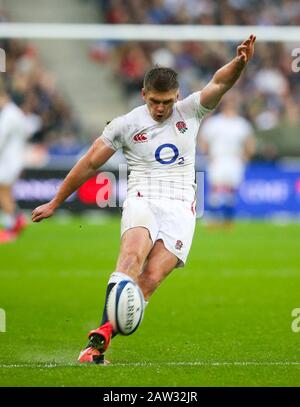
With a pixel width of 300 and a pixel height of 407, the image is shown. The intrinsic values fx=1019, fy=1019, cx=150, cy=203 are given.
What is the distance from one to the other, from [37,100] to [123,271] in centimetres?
1578

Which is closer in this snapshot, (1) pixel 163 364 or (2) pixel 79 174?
(1) pixel 163 364

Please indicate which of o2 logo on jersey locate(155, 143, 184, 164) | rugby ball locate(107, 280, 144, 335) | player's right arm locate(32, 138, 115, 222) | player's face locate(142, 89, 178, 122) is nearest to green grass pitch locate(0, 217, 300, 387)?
rugby ball locate(107, 280, 144, 335)

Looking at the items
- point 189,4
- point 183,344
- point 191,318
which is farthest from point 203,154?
point 183,344

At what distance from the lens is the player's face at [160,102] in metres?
7.70

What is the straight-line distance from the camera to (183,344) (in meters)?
8.68

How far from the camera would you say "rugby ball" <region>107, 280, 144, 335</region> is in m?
7.17

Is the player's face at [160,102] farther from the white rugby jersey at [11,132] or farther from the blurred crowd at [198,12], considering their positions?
the blurred crowd at [198,12]

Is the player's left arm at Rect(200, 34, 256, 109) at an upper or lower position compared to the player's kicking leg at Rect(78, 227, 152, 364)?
upper

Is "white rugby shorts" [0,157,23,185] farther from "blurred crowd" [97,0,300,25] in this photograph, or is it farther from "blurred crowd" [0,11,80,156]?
"blurred crowd" [97,0,300,25]

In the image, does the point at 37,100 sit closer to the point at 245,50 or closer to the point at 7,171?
the point at 7,171

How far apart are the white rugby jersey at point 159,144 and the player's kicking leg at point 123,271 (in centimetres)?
41

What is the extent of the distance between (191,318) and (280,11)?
57.3 ft

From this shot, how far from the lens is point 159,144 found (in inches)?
313

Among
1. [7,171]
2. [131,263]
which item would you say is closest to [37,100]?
[7,171]
